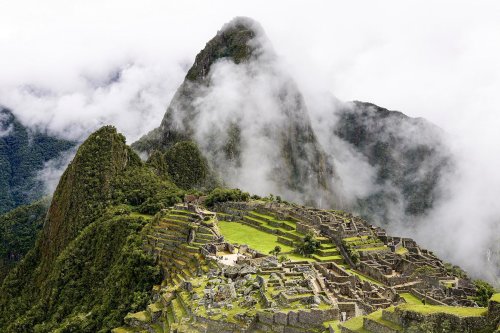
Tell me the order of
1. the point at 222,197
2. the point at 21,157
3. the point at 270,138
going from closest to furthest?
the point at 222,197 < the point at 270,138 < the point at 21,157

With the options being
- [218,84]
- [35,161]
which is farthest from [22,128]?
[218,84]

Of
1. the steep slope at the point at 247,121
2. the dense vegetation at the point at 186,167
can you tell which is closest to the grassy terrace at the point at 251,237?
the dense vegetation at the point at 186,167

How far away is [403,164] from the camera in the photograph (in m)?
193

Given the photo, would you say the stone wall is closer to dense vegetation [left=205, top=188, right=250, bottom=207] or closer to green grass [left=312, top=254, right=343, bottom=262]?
green grass [left=312, top=254, right=343, bottom=262]

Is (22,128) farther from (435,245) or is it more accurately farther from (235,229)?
(235,229)

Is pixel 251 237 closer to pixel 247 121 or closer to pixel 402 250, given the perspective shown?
pixel 402 250

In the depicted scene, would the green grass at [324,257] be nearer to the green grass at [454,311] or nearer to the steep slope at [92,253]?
the steep slope at [92,253]

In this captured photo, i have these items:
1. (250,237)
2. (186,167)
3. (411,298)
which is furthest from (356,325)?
(186,167)

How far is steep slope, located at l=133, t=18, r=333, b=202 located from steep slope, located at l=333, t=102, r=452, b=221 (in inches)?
961

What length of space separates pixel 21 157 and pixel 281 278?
176824 mm

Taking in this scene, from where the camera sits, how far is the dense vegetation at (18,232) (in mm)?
101125

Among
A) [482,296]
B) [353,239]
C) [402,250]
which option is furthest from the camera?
[402,250]

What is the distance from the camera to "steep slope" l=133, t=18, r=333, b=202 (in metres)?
145

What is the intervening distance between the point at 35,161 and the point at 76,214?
11002 cm
